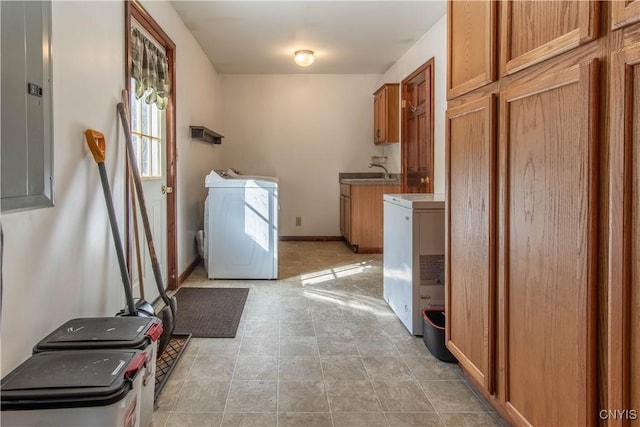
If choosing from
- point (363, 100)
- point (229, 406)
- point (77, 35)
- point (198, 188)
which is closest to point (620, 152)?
point (229, 406)

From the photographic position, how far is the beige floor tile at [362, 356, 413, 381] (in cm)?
202

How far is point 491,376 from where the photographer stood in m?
1.57

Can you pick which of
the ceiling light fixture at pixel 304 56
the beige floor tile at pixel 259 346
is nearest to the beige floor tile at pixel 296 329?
the beige floor tile at pixel 259 346

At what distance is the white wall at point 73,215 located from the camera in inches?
55.0

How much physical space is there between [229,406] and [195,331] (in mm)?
935

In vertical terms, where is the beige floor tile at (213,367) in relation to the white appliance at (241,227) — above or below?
below

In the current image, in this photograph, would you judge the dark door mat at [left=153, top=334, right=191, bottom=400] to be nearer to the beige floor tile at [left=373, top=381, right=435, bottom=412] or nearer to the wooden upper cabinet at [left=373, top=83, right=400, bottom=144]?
the beige floor tile at [left=373, top=381, right=435, bottom=412]

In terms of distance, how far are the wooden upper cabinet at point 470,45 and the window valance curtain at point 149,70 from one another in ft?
6.41

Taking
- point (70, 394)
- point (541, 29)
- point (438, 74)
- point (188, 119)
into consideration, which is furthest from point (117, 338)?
point (438, 74)

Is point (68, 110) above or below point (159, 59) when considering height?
below

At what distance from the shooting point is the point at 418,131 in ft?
15.3

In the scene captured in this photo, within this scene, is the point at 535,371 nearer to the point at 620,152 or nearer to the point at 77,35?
the point at 620,152

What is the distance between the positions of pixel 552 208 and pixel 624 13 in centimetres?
51

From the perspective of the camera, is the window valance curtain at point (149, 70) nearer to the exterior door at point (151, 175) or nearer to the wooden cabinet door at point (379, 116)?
the exterior door at point (151, 175)
